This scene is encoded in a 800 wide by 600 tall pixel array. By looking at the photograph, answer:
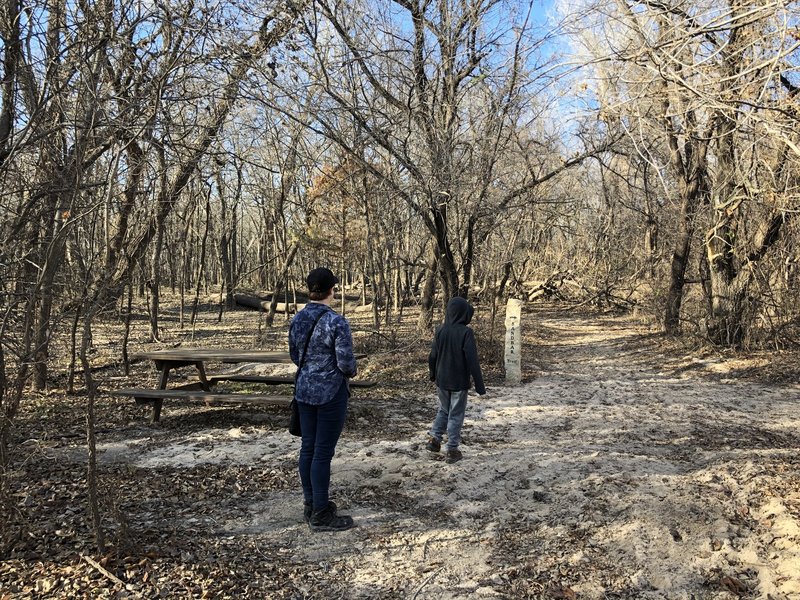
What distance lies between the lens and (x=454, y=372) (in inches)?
209

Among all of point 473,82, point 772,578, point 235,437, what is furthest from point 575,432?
point 473,82

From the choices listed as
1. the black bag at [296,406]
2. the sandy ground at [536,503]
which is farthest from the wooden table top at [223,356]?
the black bag at [296,406]

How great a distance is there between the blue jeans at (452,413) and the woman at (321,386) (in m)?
1.60

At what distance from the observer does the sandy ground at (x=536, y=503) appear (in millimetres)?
3357

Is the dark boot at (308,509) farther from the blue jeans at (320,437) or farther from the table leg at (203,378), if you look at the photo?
the table leg at (203,378)

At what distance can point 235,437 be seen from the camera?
19.8 feet

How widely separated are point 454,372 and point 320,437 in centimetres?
181

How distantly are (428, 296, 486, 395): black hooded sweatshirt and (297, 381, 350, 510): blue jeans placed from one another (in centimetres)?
162

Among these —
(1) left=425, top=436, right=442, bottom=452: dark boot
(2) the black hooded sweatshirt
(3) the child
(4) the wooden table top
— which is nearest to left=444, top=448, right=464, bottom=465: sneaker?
(3) the child

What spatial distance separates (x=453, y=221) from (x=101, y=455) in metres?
8.32

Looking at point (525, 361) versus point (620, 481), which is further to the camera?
point (525, 361)

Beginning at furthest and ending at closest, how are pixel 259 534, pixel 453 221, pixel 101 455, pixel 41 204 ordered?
pixel 453 221 → pixel 101 455 → pixel 41 204 → pixel 259 534

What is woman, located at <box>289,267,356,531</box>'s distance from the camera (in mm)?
3816

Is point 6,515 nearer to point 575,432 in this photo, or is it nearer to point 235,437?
point 235,437
